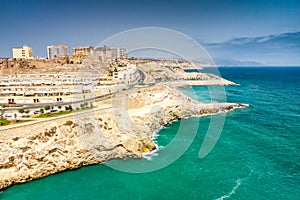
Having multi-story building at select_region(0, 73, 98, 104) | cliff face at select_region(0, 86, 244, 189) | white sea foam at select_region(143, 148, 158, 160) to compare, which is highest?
multi-story building at select_region(0, 73, 98, 104)

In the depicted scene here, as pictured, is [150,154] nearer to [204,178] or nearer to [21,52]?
[204,178]

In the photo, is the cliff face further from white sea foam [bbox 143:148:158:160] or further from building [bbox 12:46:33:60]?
building [bbox 12:46:33:60]

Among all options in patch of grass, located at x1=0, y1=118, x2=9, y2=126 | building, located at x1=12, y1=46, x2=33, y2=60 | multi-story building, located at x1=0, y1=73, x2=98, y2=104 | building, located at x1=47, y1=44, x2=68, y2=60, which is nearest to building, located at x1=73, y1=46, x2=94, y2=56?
building, located at x1=47, y1=44, x2=68, y2=60

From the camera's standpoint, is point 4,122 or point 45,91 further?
point 45,91

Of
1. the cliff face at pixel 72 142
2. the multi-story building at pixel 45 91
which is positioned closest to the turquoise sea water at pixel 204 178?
the cliff face at pixel 72 142

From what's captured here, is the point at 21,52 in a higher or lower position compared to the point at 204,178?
higher

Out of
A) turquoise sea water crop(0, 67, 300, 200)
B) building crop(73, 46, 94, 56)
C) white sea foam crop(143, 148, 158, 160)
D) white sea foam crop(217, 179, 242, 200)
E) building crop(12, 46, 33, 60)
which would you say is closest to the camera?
white sea foam crop(217, 179, 242, 200)

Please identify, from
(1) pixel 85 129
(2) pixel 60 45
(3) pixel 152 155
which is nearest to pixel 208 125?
(3) pixel 152 155

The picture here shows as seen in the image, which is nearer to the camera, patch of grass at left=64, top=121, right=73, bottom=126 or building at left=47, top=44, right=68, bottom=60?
patch of grass at left=64, top=121, right=73, bottom=126

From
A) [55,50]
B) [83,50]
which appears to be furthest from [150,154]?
[55,50]

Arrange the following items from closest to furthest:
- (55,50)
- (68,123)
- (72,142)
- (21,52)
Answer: (72,142), (68,123), (21,52), (55,50)
